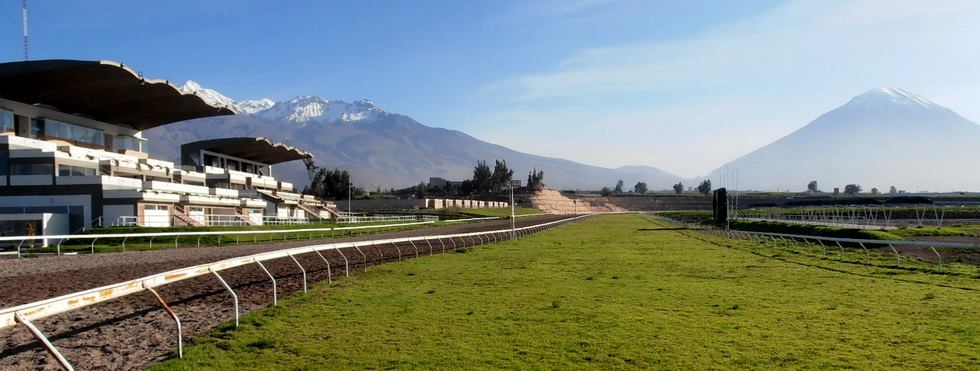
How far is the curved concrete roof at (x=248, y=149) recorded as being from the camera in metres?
73.1

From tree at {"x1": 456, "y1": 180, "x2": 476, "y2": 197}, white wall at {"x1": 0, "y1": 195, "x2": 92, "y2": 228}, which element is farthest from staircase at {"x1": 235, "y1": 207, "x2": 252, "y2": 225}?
tree at {"x1": 456, "y1": 180, "x2": 476, "y2": 197}

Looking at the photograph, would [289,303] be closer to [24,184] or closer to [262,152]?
[24,184]

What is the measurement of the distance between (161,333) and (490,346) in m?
4.41

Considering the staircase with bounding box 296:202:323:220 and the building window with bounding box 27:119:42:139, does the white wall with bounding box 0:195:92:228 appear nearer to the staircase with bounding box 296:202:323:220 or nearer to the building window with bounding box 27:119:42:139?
the building window with bounding box 27:119:42:139

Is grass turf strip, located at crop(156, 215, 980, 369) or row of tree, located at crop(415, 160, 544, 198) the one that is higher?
row of tree, located at crop(415, 160, 544, 198)

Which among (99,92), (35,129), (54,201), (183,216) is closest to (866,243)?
(183,216)

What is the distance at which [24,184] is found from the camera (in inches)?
1673

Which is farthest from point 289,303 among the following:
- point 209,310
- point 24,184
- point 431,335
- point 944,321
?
point 24,184

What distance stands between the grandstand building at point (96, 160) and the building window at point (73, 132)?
3.3 inches

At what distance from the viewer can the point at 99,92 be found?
52.5 m

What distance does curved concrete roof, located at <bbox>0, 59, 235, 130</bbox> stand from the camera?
4578 centimetres

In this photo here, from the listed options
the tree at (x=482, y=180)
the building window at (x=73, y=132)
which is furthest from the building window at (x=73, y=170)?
the tree at (x=482, y=180)

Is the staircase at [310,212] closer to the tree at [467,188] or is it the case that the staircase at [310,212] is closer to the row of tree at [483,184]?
the row of tree at [483,184]

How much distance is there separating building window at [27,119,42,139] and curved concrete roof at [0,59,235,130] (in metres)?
1.53
